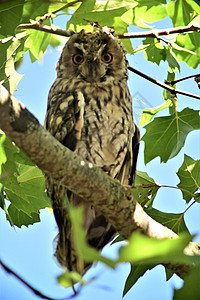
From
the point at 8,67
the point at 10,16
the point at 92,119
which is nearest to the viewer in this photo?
the point at 10,16

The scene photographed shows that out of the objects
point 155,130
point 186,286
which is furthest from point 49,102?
point 186,286

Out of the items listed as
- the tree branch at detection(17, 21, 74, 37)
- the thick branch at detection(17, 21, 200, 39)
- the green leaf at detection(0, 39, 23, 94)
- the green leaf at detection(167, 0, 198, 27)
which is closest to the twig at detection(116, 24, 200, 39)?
the thick branch at detection(17, 21, 200, 39)

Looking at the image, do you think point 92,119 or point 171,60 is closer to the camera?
point 92,119

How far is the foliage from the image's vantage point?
1.76 metres

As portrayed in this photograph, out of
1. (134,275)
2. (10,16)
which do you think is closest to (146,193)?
(134,275)

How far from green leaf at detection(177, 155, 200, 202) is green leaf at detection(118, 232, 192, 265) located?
1.63m

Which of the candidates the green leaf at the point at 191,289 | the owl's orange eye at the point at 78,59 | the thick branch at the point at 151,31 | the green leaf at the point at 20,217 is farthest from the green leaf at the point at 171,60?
the green leaf at the point at 191,289

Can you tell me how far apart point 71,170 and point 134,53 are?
1300mm

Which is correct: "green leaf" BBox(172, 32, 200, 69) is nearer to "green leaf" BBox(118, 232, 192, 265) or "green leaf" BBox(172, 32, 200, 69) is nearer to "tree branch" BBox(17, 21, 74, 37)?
"tree branch" BBox(17, 21, 74, 37)

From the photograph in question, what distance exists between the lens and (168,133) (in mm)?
2400

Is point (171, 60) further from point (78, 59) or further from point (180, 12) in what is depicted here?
point (78, 59)

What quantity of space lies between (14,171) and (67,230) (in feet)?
1.71

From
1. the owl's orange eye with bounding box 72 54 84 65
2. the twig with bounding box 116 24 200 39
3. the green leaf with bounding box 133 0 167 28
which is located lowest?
the owl's orange eye with bounding box 72 54 84 65

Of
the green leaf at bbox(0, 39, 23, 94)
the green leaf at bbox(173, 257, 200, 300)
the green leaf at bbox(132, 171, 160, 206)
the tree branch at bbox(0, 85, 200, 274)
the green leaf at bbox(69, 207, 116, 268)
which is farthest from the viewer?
the green leaf at bbox(132, 171, 160, 206)
